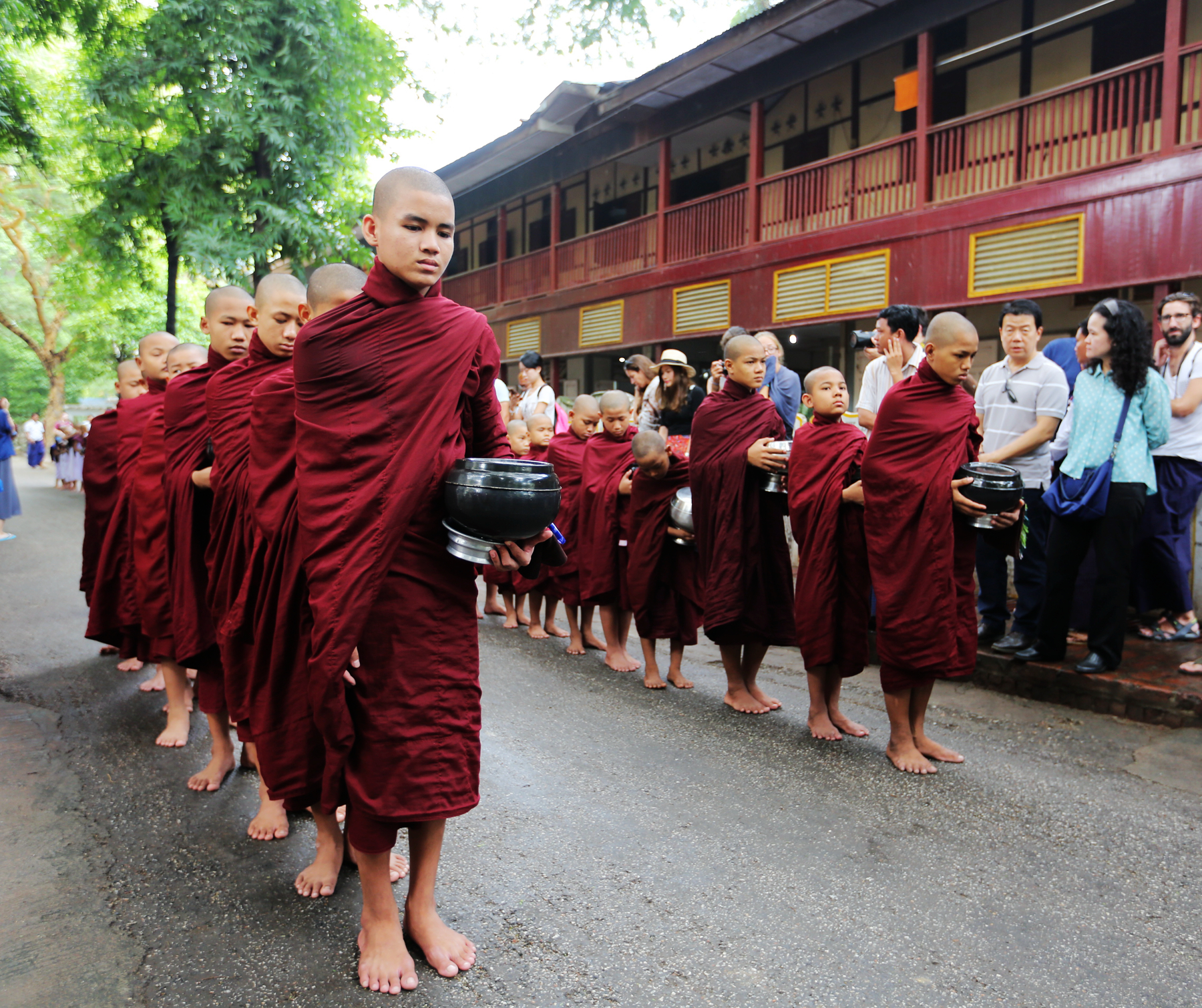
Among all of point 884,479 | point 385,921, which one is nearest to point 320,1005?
point 385,921

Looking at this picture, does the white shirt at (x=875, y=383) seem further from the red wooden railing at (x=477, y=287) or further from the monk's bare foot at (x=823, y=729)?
the red wooden railing at (x=477, y=287)

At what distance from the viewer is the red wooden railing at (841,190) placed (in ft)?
35.9

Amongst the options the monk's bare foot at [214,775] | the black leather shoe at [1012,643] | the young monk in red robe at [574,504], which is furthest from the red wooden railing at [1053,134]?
the monk's bare foot at [214,775]

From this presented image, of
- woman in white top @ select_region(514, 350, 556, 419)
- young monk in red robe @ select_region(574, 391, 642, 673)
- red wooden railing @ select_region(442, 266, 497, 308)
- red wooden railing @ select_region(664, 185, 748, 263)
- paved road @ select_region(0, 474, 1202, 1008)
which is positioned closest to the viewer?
paved road @ select_region(0, 474, 1202, 1008)

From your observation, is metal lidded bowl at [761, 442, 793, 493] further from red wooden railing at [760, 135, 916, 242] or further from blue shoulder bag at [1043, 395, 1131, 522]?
red wooden railing at [760, 135, 916, 242]

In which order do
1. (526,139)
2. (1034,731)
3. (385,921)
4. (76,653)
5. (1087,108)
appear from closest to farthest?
(385,921) → (1034,731) → (76,653) → (1087,108) → (526,139)

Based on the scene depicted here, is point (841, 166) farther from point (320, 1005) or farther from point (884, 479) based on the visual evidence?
point (320, 1005)

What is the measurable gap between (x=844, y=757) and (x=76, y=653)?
487 centimetres

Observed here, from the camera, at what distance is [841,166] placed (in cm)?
1157

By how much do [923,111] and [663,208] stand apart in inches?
183

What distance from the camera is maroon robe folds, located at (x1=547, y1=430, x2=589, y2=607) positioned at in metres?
6.18

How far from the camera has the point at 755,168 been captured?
12.5 m


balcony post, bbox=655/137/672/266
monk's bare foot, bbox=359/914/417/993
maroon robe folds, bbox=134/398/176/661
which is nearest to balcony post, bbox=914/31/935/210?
balcony post, bbox=655/137/672/266

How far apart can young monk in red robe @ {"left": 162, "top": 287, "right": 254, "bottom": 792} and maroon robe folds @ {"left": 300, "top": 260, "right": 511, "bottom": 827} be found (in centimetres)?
145
